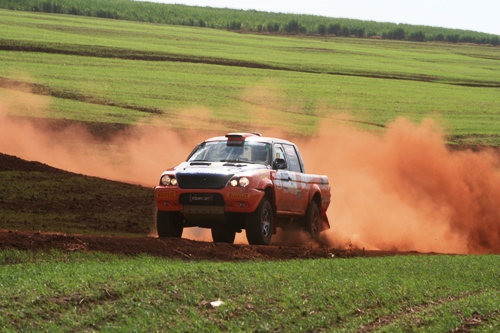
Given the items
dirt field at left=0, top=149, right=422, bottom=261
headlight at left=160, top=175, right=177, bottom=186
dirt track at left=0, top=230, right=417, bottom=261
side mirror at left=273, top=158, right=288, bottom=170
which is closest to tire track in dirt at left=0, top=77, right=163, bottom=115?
dirt field at left=0, top=149, right=422, bottom=261

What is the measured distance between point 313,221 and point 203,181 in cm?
375

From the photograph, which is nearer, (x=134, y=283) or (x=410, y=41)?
(x=134, y=283)

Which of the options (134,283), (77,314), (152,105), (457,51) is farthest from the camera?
(457,51)

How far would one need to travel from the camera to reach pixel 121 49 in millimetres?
63906

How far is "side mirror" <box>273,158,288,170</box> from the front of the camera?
61.9ft

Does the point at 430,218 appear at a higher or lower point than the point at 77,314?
lower

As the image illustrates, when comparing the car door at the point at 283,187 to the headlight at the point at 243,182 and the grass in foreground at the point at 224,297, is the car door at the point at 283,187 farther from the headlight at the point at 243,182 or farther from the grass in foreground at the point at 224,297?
the grass in foreground at the point at 224,297

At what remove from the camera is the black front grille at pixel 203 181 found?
17516mm

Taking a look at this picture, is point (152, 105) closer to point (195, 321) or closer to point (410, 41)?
point (195, 321)

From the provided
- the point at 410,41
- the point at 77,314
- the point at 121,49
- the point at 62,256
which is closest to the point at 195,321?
the point at 77,314

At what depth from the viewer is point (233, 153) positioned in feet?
62.4

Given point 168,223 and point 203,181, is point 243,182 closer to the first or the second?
point 203,181

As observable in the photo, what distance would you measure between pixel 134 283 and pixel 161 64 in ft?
163

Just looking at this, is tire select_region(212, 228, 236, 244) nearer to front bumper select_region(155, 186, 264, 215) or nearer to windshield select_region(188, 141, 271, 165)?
windshield select_region(188, 141, 271, 165)
